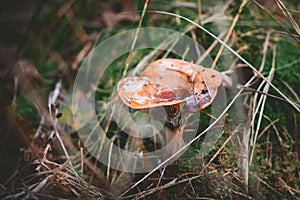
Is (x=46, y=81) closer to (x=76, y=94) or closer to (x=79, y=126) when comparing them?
(x=76, y=94)

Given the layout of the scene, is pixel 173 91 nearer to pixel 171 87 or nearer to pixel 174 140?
pixel 171 87

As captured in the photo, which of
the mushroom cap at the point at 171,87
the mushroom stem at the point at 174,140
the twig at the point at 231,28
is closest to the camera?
the mushroom cap at the point at 171,87

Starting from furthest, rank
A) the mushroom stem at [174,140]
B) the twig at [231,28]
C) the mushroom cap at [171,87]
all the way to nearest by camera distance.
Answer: the twig at [231,28], the mushroom stem at [174,140], the mushroom cap at [171,87]

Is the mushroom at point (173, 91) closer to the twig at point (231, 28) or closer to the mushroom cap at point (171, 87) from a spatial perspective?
the mushroom cap at point (171, 87)

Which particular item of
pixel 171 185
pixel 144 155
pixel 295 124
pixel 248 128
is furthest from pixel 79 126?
pixel 295 124

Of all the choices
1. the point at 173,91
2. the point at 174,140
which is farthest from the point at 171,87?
the point at 174,140

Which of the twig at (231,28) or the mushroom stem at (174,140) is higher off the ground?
the twig at (231,28)

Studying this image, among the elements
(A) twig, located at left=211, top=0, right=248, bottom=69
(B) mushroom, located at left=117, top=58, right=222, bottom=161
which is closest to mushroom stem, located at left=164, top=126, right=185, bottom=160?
(B) mushroom, located at left=117, top=58, right=222, bottom=161

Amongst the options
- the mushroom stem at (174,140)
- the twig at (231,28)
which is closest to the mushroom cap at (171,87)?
the mushroom stem at (174,140)
